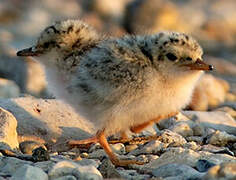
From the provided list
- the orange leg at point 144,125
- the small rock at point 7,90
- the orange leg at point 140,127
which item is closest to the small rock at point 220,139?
the orange leg at point 144,125

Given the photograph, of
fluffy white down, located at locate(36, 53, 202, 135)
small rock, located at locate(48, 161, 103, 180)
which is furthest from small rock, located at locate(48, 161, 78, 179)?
fluffy white down, located at locate(36, 53, 202, 135)

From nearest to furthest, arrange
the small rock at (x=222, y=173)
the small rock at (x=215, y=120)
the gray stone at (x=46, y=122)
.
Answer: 1. the small rock at (x=222, y=173)
2. the gray stone at (x=46, y=122)
3. the small rock at (x=215, y=120)

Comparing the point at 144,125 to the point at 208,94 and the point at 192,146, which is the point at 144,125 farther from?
the point at 208,94

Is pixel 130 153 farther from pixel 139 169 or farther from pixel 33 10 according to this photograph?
pixel 33 10

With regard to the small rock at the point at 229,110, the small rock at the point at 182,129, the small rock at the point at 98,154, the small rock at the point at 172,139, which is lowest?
the small rock at the point at 98,154

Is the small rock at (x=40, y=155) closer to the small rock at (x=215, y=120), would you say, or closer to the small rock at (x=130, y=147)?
the small rock at (x=130, y=147)

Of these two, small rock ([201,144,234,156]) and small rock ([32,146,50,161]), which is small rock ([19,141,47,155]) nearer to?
small rock ([32,146,50,161])
